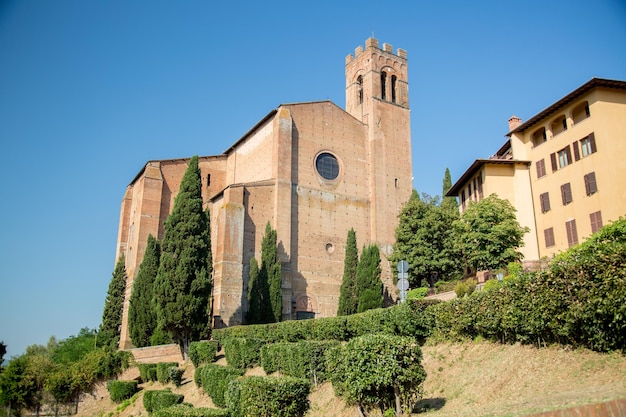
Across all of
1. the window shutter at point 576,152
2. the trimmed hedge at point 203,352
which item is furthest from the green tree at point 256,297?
the window shutter at point 576,152

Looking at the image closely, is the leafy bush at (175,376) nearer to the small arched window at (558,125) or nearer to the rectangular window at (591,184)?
the rectangular window at (591,184)

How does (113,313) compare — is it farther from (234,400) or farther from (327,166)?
(234,400)

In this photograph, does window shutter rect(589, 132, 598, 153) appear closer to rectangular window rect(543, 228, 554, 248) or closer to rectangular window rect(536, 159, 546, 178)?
rectangular window rect(536, 159, 546, 178)

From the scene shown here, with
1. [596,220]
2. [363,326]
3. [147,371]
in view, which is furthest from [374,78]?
[363,326]

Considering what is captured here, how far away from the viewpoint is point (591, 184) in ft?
70.8

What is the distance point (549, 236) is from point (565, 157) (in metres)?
3.74

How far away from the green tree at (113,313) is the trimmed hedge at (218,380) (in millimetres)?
17856

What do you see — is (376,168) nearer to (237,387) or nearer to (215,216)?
(215,216)

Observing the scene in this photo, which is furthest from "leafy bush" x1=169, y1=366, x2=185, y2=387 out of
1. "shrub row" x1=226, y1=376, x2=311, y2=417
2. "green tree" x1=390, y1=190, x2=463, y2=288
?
"green tree" x1=390, y1=190, x2=463, y2=288

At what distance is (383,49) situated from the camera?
40.2 metres

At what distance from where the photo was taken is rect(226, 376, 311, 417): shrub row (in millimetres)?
10375

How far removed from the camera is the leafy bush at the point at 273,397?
408 inches

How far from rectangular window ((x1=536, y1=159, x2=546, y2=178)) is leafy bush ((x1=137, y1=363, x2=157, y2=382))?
2052cm

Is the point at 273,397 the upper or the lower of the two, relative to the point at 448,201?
lower
